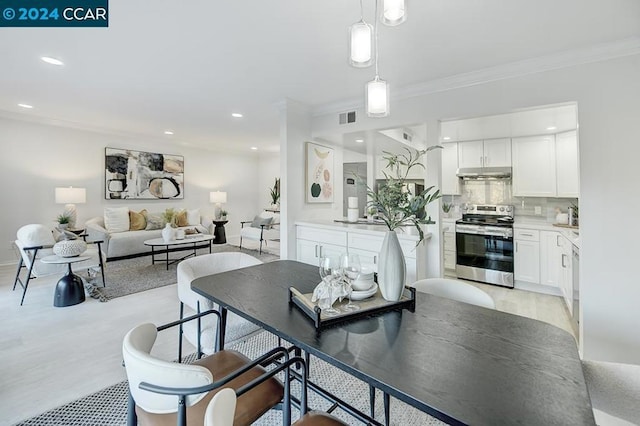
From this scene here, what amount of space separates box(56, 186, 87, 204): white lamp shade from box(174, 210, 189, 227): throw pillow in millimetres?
1651

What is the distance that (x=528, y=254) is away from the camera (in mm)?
3977

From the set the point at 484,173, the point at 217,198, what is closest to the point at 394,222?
the point at 484,173

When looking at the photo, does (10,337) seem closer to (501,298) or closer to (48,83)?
(48,83)

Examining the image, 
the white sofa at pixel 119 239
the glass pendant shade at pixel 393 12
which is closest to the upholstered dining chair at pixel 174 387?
the glass pendant shade at pixel 393 12

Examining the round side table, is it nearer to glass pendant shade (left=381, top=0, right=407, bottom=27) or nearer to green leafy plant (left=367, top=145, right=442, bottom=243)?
green leafy plant (left=367, top=145, right=442, bottom=243)

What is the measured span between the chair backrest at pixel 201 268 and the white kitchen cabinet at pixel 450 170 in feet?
12.9

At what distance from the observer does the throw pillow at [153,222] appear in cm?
608

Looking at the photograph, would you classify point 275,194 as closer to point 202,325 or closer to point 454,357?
point 202,325

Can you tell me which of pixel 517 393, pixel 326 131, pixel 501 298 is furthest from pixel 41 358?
pixel 501 298

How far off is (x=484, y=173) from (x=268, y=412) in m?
4.50

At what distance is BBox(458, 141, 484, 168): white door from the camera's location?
4.72m

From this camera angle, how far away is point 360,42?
52.4 inches

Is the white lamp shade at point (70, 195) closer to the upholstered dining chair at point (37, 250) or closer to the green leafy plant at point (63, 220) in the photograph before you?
the green leafy plant at point (63, 220)

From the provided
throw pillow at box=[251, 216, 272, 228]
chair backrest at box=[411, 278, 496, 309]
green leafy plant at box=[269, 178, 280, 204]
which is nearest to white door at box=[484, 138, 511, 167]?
chair backrest at box=[411, 278, 496, 309]
